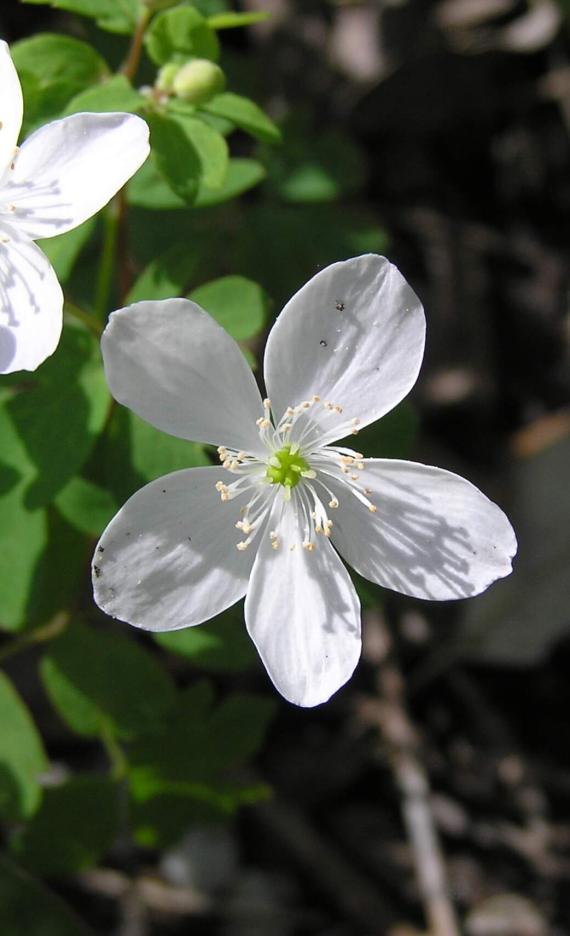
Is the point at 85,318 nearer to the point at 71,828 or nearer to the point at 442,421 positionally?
the point at 71,828

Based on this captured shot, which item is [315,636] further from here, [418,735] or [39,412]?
[418,735]

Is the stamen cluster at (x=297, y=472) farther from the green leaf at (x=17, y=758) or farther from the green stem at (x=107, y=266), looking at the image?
the green leaf at (x=17, y=758)

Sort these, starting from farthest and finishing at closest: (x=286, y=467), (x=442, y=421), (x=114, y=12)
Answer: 1. (x=442, y=421)
2. (x=114, y=12)
3. (x=286, y=467)

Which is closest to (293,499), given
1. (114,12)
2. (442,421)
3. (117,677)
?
(117,677)

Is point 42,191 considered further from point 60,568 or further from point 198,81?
point 60,568

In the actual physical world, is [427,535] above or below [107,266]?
below

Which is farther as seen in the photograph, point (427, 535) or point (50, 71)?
point (50, 71)

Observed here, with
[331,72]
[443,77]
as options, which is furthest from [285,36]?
[443,77]

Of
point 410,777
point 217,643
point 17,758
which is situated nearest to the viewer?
point 217,643

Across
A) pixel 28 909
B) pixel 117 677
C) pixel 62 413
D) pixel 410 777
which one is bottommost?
pixel 410 777
